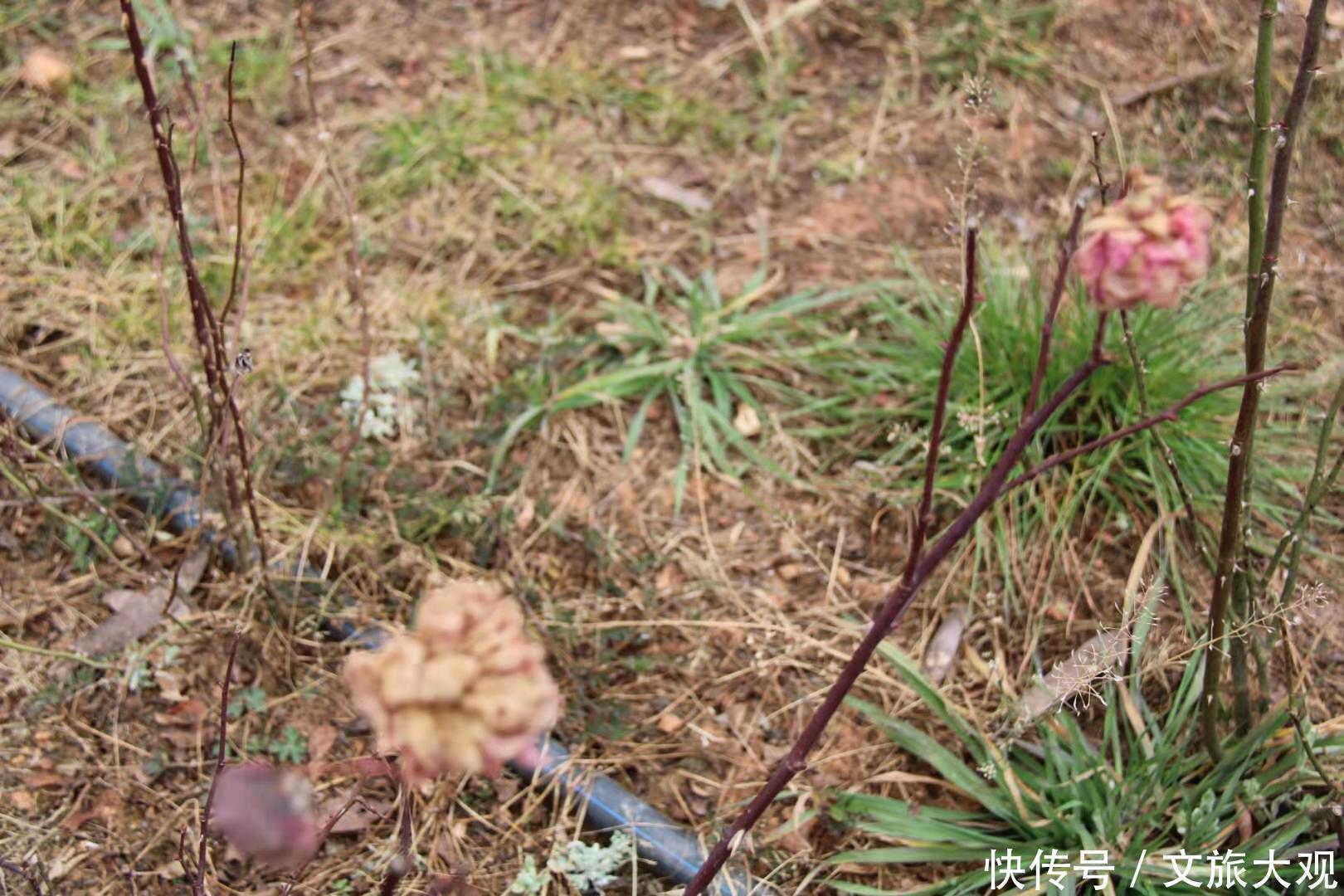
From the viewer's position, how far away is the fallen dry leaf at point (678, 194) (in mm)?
3008

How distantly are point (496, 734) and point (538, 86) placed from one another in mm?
2660

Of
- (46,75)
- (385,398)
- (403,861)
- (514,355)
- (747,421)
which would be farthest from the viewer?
(46,75)

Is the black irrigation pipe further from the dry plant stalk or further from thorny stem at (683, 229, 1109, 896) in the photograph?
thorny stem at (683, 229, 1109, 896)

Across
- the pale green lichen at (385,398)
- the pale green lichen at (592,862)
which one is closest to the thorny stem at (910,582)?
the pale green lichen at (592,862)

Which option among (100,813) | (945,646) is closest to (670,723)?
(945,646)

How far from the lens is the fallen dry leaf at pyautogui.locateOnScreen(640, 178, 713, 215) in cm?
301

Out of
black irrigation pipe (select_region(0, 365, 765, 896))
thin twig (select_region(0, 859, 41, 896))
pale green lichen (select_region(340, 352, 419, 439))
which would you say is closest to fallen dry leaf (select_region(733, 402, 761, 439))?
pale green lichen (select_region(340, 352, 419, 439))

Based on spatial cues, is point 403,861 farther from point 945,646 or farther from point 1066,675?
point 945,646

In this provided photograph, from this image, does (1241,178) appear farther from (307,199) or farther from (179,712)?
(179,712)

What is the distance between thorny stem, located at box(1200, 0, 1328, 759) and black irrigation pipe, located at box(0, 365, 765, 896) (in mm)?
814

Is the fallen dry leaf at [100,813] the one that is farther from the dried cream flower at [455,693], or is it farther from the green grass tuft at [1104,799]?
the dried cream flower at [455,693]

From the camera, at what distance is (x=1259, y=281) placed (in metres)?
1.60

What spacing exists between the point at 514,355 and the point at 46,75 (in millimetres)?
1617

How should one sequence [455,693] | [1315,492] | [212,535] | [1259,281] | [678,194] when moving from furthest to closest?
[678,194], [212,535], [1315,492], [1259,281], [455,693]
